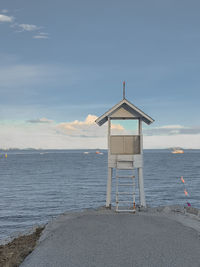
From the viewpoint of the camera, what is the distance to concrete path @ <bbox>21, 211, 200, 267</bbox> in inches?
439

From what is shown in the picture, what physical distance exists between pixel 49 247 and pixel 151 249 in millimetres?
3929

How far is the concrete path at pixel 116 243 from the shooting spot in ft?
36.6

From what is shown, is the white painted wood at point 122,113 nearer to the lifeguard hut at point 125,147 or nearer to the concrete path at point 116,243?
the lifeguard hut at point 125,147

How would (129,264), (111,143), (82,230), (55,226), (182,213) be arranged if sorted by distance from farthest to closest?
1. (111,143)
2. (182,213)
3. (55,226)
4. (82,230)
5. (129,264)

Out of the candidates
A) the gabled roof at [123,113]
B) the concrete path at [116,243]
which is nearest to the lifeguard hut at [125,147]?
the gabled roof at [123,113]

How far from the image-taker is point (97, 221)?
16.5 meters

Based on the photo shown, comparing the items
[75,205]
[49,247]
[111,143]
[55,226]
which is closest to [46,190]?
[75,205]

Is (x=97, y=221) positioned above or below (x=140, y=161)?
below

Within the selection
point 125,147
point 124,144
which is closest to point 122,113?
point 124,144

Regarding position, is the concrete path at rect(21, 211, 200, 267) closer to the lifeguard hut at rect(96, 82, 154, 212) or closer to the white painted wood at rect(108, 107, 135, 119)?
the lifeguard hut at rect(96, 82, 154, 212)

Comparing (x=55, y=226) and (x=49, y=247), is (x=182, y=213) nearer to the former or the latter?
(x=55, y=226)

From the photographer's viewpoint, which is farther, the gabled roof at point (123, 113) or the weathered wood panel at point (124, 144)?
the weathered wood panel at point (124, 144)

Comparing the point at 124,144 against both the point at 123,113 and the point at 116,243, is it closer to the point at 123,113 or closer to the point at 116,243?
the point at 123,113

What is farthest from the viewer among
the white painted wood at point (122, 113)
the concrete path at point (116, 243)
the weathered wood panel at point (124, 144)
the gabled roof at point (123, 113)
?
the weathered wood panel at point (124, 144)
